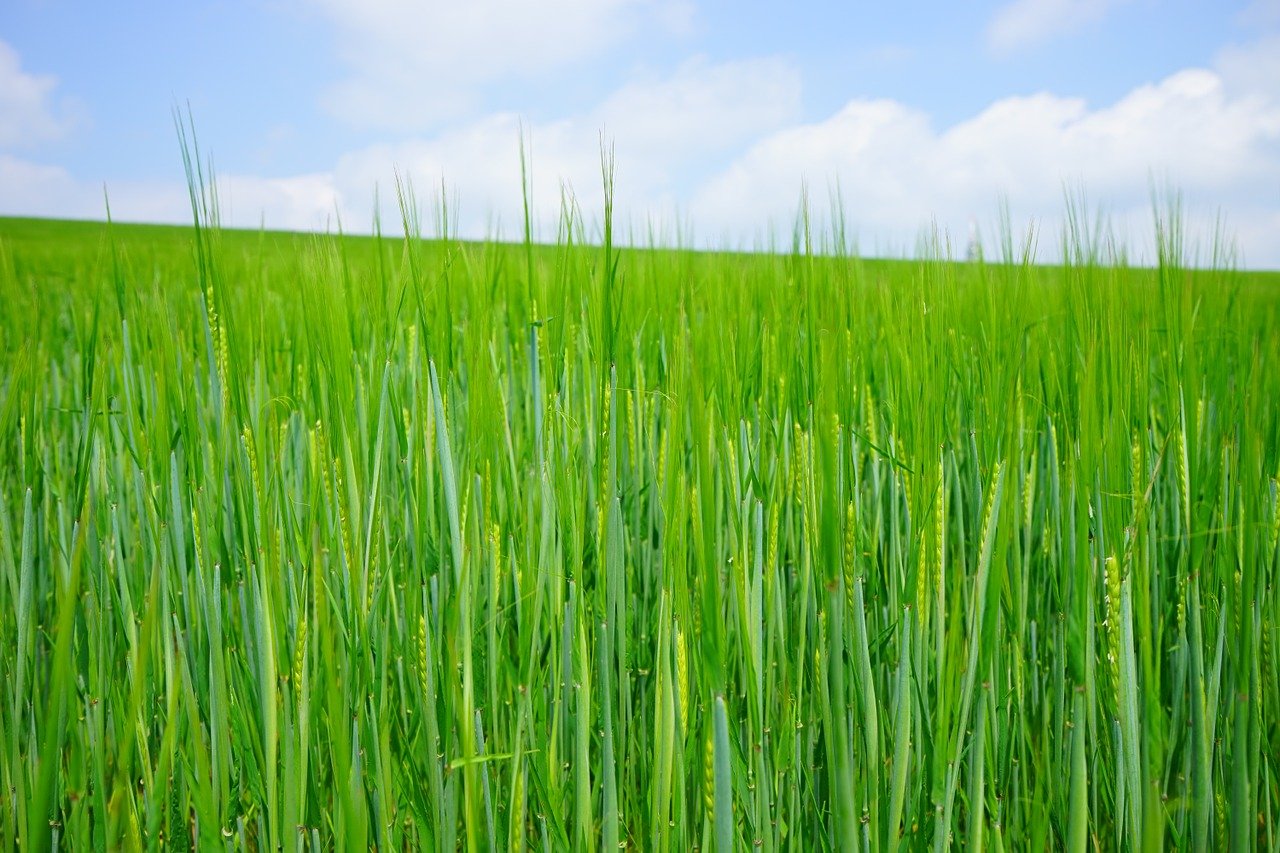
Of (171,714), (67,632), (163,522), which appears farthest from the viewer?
(163,522)

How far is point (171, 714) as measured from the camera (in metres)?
0.59

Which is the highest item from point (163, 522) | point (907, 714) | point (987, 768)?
point (163, 522)

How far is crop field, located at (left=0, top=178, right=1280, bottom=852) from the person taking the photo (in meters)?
0.67

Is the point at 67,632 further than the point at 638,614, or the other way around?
the point at 638,614

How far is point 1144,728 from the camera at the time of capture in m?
0.65

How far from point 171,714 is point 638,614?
555 millimetres

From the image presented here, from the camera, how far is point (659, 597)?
2.84 feet

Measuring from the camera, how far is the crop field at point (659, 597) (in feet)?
2.21

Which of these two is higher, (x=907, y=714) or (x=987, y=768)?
(x=907, y=714)

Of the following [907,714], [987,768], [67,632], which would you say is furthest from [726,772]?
[67,632]

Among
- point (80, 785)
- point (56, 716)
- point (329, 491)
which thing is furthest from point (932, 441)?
point (80, 785)

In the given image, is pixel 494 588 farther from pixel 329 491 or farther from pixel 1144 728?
pixel 1144 728

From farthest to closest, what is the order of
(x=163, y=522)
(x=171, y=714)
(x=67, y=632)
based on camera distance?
(x=163, y=522), (x=171, y=714), (x=67, y=632)

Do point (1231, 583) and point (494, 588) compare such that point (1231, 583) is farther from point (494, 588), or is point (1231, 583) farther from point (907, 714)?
point (494, 588)
